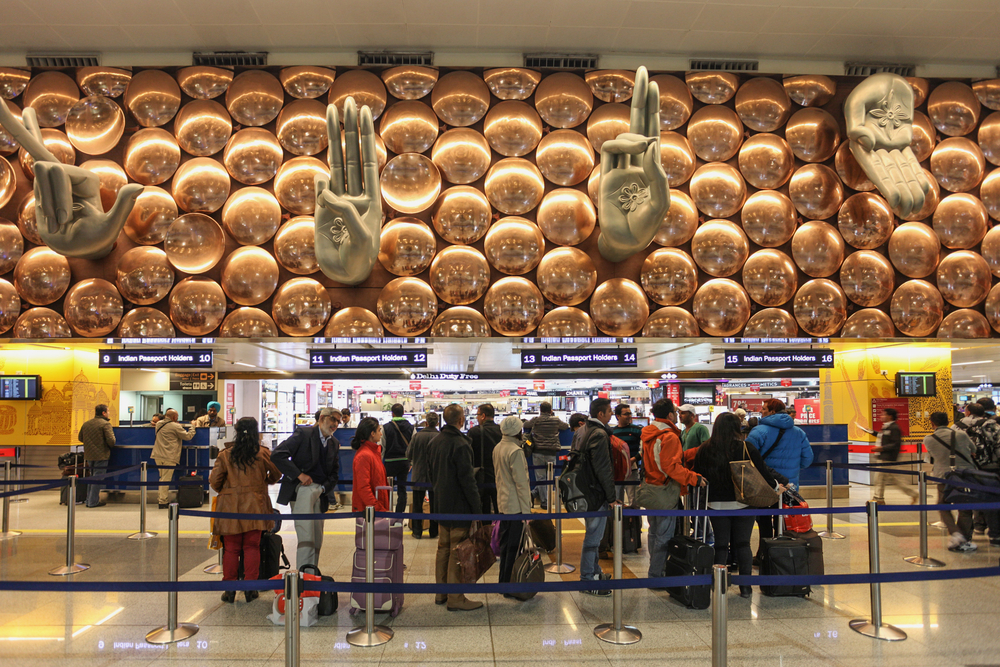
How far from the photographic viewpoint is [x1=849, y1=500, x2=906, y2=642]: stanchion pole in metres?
4.77

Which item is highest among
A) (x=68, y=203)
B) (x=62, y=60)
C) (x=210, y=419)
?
(x=62, y=60)

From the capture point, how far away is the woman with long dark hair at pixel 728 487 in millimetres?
5777

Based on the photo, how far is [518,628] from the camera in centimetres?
500

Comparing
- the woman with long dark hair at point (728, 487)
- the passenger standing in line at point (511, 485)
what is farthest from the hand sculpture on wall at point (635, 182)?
the passenger standing in line at point (511, 485)

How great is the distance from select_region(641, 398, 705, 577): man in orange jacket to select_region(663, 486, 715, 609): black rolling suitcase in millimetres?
81

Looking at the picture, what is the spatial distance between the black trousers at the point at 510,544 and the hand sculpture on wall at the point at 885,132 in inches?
215

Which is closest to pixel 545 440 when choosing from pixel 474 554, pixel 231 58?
pixel 474 554

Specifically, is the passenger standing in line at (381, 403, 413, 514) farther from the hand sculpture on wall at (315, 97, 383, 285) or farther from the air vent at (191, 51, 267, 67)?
A: the air vent at (191, 51, 267, 67)

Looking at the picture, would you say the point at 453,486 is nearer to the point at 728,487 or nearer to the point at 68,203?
the point at 728,487

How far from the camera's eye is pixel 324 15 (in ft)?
24.5

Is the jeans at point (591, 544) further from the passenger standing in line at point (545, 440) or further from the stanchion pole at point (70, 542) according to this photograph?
the stanchion pole at point (70, 542)

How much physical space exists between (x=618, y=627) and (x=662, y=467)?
58.3 inches

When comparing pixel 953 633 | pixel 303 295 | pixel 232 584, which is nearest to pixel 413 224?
pixel 303 295

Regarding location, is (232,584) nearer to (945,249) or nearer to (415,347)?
(415,347)
